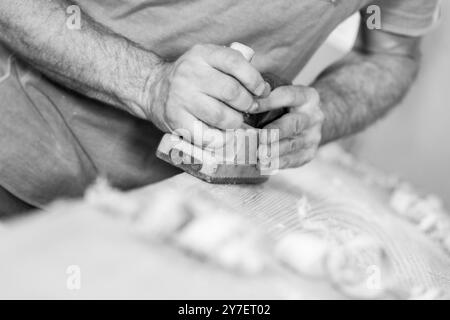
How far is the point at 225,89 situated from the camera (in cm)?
83

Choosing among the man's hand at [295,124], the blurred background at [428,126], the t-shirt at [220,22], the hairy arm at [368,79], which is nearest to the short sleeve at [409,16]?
the hairy arm at [368,79]

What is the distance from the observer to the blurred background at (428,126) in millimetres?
2418

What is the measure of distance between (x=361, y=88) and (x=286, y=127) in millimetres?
490

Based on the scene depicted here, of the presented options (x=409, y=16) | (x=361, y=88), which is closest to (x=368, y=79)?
(x=361, y=88)

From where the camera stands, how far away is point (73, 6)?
3.16ft

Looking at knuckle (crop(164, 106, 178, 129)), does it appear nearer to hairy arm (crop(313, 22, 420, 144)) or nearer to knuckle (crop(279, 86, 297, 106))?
knuckle (crop(279, 86, 297, 106))

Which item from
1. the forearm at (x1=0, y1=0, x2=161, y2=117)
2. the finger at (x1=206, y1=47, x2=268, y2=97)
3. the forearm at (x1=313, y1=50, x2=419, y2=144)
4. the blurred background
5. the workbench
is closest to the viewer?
the workbench

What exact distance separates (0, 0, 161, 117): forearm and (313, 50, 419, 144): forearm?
1.55ft

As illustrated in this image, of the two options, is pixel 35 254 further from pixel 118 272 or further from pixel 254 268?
pixel 254 268

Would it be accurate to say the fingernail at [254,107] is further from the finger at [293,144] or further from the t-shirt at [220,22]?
the t-shirt at [220,22]

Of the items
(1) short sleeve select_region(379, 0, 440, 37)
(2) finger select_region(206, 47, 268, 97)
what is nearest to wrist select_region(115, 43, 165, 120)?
(2) finger select_region(206, 47, 268, 97)

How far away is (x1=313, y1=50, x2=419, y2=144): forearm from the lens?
Result: 1326 mm

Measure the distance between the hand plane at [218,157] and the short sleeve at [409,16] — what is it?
23.3 inches

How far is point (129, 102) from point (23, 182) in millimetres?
223
